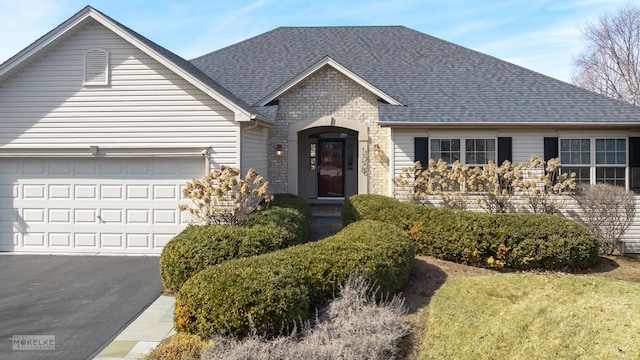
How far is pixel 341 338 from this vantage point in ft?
17.1

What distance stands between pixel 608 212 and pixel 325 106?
8.15m

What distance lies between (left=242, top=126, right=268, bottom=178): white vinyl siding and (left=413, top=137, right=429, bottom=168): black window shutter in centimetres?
433

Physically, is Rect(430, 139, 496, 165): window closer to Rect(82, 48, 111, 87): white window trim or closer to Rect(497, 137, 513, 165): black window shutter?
Rect(497, 137, 513, 165): black window shutter

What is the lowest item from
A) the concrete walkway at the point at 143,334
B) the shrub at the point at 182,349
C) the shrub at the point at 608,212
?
the concrete walkway at the point at 143,334

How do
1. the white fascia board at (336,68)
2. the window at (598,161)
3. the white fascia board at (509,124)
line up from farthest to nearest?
the white fascia board at (336,68), the window at (598,161), the white fascia board at (509,124)

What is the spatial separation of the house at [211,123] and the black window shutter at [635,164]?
0.18 ft

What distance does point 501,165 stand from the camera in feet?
40.7

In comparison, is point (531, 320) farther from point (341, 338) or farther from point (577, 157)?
point (577, 157)

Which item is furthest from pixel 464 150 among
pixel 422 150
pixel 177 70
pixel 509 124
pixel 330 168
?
pixel 177 70

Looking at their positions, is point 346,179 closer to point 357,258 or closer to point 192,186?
point 192,186

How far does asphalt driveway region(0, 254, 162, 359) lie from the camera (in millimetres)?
5881

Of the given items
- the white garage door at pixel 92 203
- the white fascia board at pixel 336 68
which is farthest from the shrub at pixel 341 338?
the white fascia board at pixel 336 68

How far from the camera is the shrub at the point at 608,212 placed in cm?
1123

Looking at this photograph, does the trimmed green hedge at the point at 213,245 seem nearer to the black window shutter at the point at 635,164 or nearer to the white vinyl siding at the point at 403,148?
the white vinyl siding at the point at 403,148
